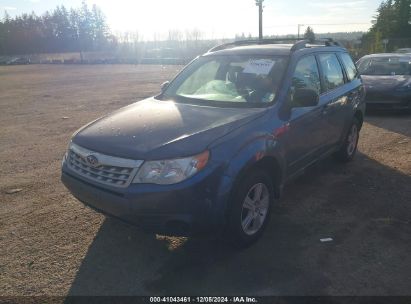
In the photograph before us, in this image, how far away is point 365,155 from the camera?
6.62 meters

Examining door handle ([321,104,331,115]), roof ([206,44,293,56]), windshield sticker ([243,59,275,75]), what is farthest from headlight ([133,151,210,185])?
door handle ([321,104,331,115])

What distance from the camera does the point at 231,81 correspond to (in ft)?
14.5

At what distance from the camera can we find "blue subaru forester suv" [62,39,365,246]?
3059 mm

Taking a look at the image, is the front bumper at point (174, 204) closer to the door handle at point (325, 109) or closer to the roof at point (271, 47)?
the roof at point (271, 47)

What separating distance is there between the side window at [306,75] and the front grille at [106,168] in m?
2.01

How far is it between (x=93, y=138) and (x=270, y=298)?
2.08 m

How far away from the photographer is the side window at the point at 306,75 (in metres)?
4.30

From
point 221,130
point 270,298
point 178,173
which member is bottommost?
point 270,298

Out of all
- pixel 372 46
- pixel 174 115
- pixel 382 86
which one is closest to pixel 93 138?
pixel 174 115

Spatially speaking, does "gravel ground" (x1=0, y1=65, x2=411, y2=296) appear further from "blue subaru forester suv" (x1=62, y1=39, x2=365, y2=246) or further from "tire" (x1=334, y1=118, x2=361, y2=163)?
Answer: "blue subaru forester suv" (x1=62, y1=39, x2=365, y2=246)

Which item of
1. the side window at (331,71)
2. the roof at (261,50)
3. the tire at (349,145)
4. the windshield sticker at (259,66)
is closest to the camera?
the windshield sticker at (259,66)

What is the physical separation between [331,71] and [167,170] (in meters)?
3.29

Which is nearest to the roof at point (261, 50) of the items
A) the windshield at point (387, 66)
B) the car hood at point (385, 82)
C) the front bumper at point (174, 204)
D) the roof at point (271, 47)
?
the roof at point (271, 47)

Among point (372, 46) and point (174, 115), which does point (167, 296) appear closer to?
point (174, 115)
